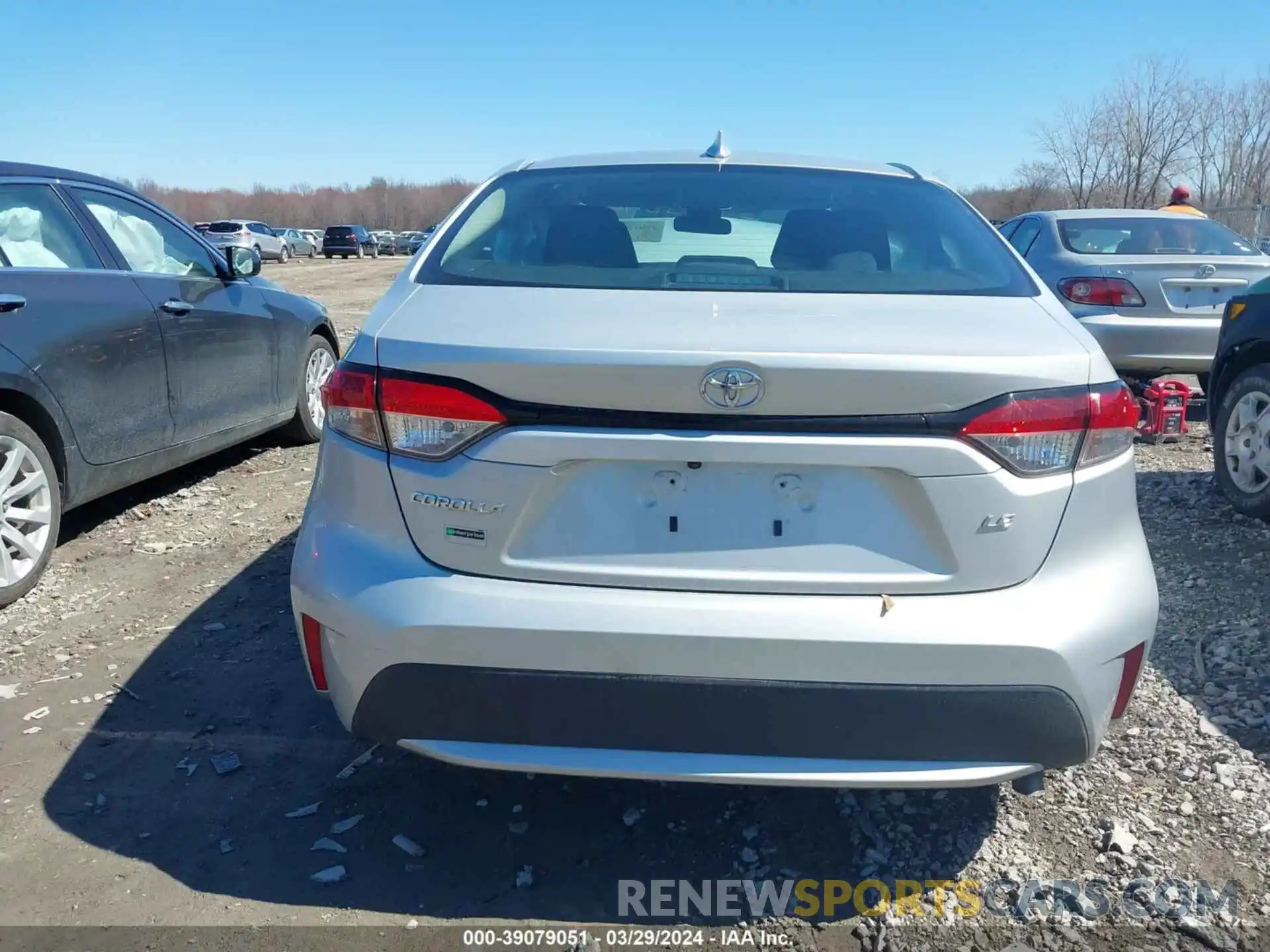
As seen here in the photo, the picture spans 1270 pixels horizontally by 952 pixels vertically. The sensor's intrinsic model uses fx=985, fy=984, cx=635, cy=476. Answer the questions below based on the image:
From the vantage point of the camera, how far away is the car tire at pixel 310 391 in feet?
20.0

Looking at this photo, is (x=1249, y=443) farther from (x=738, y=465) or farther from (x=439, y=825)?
(x=439, y=825)

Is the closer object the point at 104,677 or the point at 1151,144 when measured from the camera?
the point at 104,677

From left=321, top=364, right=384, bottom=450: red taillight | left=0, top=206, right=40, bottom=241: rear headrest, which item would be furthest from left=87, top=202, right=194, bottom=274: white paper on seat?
left=321, top=364, right=384, bottom=450: red taillight

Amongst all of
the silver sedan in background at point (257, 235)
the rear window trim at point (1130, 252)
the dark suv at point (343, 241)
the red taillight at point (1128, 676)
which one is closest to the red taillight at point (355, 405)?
the red taillight at point (1128, 676)

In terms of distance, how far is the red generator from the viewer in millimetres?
6410

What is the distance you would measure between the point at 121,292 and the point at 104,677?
6.20 feet

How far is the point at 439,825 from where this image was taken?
2572mm

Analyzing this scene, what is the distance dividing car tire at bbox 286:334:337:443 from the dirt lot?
267 cm

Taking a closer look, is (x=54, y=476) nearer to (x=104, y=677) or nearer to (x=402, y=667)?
(x=104, y=677)

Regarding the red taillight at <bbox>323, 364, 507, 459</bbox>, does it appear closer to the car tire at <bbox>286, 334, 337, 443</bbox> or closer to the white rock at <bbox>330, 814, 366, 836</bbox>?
the white rock at <bbox>330, 814, 366, 836</bbox>

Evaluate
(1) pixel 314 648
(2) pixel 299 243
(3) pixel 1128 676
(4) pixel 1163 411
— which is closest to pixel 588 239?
(1) pixel 314 648

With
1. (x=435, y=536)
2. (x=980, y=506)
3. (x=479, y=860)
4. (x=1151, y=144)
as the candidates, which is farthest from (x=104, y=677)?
(x=1151, y=144)

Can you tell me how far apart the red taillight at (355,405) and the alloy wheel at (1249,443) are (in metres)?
4.39

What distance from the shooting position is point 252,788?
8.96 feet
